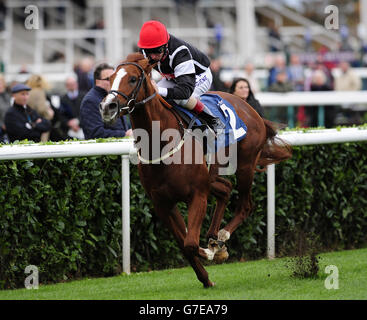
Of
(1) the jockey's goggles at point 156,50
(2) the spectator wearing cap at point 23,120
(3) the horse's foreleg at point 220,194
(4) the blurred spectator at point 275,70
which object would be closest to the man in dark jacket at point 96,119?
(2) the spectator wearing cap at point 23,120

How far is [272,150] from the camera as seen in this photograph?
712cm

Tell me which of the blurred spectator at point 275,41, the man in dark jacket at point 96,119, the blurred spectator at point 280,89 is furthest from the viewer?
the blurred spectator at point 275,41

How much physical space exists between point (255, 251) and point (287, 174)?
0.75 metres

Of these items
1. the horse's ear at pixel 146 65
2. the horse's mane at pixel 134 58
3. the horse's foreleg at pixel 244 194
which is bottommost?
the horse's foreleg at pixel 244 194

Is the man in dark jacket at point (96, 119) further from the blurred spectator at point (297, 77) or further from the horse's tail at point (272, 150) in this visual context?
the blurred spectator at point (297, 77)

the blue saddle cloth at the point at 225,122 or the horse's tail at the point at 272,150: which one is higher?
the blue saddle cloth at the point at 225,122

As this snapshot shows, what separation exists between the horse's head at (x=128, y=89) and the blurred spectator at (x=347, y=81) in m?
12.3

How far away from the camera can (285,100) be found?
562 inches

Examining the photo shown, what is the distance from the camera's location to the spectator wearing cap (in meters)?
8.33

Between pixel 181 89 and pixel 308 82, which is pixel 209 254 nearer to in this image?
pixel 181 89

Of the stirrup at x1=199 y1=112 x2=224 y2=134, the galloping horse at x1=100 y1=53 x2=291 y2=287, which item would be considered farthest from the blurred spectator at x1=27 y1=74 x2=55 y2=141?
the galloping horse at x1=100 y1=53 x2=291 y2=287

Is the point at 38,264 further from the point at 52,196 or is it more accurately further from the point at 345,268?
the point at 345,268

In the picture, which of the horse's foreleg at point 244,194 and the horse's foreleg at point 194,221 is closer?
the horse's foreleg at point 194,221

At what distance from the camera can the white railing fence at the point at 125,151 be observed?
20.2 ft
